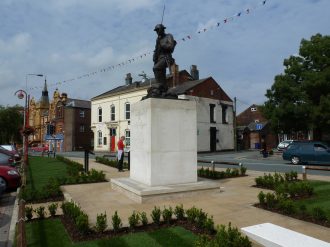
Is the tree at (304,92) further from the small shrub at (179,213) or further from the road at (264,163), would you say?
the small shrub at (179,213)

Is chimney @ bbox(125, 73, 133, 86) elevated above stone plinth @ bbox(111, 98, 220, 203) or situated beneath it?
elevated above

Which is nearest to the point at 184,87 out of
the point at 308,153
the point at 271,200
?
the point at 308,153

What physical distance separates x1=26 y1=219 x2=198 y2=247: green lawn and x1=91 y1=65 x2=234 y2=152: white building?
1301 inches

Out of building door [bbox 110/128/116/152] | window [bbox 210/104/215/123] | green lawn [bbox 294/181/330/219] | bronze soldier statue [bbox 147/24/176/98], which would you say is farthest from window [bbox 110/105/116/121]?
green lawn [bbox 294/181/330/219]

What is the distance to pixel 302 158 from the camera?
76.7 feet

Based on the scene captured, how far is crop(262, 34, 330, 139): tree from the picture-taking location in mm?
26516

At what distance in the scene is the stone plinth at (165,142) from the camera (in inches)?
396

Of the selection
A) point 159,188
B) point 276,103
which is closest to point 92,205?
point 159,188

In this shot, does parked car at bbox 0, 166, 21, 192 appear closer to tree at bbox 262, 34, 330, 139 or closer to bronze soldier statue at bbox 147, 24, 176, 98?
bronze soldier statue at bbox 147, 24, 176, 98

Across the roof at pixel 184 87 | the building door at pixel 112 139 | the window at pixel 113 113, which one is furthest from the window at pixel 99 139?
the roof at pixel 184 87

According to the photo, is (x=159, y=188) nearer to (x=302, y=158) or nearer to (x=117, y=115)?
(x=302, y=158)

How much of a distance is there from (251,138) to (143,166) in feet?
160

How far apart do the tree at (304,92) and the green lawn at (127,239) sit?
22632 millimetres

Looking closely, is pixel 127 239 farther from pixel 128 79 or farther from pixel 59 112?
pixel 59 112
